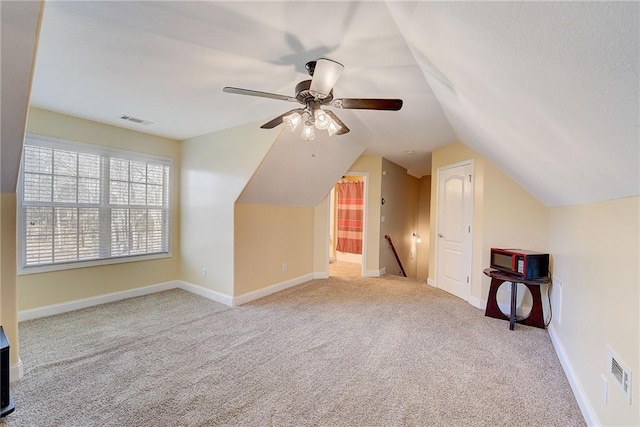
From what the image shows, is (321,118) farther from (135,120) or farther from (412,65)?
(135,120)

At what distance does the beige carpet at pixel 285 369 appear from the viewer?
5.52 ft

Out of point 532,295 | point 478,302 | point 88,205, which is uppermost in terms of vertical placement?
point 88,205

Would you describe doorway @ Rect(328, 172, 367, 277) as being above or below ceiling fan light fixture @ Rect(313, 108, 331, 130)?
below

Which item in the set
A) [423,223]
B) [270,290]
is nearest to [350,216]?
[423,223]

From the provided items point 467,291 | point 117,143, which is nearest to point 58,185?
point 117,143

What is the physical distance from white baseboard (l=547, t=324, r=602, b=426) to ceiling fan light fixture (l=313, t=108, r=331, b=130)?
7.90ft

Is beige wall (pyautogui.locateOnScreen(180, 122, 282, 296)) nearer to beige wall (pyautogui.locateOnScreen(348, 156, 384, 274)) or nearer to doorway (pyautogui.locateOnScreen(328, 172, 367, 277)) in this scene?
beige wall (pyautogui.locateOnScreen(348, 156, 384, 274))

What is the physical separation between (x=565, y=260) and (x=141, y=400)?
351 cm

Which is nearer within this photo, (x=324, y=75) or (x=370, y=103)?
(x=324, y=75)

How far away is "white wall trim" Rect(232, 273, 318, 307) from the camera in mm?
3598


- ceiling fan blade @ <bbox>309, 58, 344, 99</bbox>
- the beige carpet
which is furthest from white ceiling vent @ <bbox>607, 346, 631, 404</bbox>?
ceiling fan blade @ <bbox>309, 58, 344, 99</bbox>

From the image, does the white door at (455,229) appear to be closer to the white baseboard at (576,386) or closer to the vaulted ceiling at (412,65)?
the vaulted ceiling at (412,65)

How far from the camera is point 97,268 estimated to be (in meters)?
3.45

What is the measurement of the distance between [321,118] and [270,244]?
2496 mm
